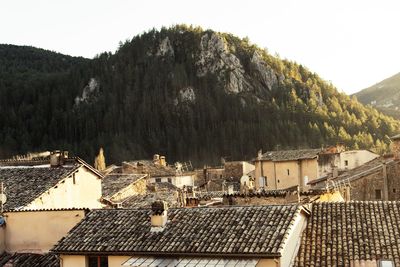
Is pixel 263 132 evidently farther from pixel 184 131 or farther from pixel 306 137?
pixel 184 131

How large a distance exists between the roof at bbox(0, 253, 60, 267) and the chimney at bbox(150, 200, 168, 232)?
15.6 ft

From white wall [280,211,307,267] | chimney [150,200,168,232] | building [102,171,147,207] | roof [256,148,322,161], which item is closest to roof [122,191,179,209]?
building [102,171,147,207]

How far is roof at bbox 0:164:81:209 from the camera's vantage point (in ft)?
88.0

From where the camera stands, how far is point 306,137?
16225cm

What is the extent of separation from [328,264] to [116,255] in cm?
646

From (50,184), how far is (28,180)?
176cm

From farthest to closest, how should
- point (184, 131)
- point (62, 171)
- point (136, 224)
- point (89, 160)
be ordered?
point (184, 131) < point (89, 160) < point (62, 171) < point (136, 224)

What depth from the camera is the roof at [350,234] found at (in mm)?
16562

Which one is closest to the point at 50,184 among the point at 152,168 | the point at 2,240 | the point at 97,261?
the point at 2,240

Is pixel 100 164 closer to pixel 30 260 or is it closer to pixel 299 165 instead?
pixel 299 165

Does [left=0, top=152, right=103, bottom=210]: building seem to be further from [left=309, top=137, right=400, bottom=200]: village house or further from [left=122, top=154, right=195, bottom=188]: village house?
[left=122, top=154, right=195, bottom=188]: village house

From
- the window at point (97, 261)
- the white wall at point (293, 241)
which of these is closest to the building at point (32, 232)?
the window at point (97, 261)

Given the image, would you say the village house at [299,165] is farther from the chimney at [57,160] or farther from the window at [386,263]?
the window at [386,263]

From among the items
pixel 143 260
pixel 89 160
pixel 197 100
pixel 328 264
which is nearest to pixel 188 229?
pixel 143 260
